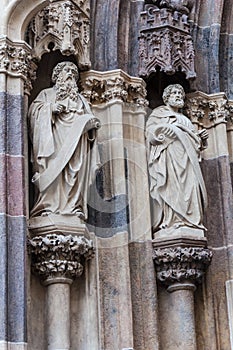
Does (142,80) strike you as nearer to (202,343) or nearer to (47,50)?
(47,50)

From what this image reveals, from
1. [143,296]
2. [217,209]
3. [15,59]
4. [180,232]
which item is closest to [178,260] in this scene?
[180,232]

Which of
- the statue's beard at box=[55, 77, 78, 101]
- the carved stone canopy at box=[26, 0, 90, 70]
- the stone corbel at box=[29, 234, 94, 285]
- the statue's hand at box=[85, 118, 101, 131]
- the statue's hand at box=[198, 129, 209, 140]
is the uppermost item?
the carved stone canopy at box=[26, 0, 90, 70]

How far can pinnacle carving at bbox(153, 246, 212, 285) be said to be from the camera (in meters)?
8.34

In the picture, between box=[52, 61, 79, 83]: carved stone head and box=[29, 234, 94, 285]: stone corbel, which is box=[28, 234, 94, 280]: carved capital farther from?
box=[52, 61, 79, 83]: carved stone head

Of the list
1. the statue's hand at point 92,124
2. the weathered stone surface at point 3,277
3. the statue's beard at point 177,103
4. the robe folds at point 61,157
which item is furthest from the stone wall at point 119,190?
the statue's hand at point 92,124

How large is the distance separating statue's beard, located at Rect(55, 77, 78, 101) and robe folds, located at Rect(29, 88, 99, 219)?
1.8 inches

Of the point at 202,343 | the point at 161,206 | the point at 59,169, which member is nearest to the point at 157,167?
the point at 161,206

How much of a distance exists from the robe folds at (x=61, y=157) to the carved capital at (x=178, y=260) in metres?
0.77

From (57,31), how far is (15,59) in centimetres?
54

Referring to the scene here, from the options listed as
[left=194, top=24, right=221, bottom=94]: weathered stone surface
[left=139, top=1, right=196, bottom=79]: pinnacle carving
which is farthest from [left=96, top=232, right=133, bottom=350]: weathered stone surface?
[left=194, top=24, right=221, bottom=94]: weathered stone surface

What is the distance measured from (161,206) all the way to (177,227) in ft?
0.80

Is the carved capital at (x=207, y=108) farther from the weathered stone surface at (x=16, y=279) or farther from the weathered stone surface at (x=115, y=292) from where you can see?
the weathered stone surface at (x=16, y=279)

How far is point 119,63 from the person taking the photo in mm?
8938

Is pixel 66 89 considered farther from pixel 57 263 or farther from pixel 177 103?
pixel 57 263
